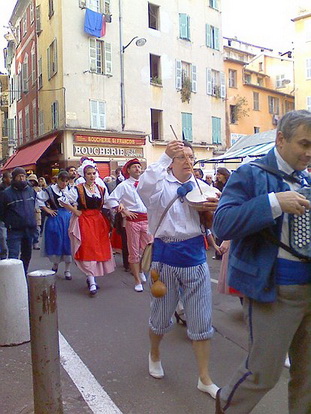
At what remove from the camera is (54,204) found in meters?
7.64

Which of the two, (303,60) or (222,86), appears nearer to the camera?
(222,86)

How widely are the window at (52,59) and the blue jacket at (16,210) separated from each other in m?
18.1

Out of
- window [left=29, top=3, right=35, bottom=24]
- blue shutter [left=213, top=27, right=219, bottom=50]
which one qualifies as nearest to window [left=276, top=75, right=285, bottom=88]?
blue shutter [left=213, top=27, right=219, bottom=50]

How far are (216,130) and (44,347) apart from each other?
88.9ft

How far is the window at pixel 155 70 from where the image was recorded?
2562 centimetres

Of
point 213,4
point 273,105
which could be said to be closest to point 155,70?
point 213,4

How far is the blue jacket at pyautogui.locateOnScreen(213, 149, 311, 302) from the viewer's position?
2.11 m

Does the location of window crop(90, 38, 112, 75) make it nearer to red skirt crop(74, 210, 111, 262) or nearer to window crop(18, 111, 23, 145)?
window crop(18, 111, 23, 145)

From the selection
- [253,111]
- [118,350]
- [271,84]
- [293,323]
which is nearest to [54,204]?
[118,350]

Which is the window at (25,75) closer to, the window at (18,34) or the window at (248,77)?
the window at (18,34)

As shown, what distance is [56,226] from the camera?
7535mm

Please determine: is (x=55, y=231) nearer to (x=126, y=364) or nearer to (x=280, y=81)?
(x=126, y=364)

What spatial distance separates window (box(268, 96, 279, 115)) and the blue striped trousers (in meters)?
33.8

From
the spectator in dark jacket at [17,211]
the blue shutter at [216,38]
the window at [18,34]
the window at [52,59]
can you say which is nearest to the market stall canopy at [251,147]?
the spectator in dark jacket at [17,211]
